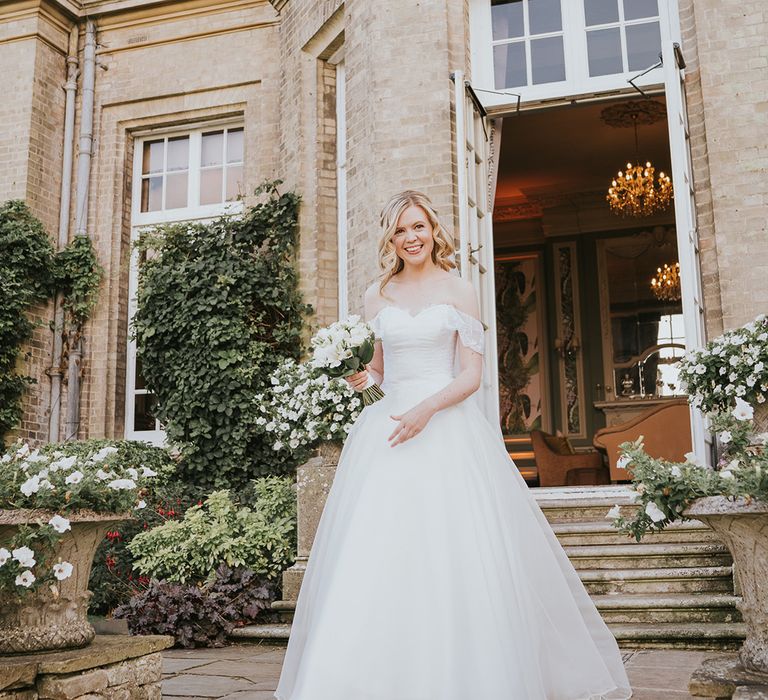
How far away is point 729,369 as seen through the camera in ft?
18.1

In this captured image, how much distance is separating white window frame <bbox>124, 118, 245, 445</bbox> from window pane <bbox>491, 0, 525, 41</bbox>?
367 cm

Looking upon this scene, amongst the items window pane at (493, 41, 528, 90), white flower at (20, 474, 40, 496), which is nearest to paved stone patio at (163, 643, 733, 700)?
white flower at (20, 474, 40, 496)

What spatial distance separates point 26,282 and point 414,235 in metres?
8.01

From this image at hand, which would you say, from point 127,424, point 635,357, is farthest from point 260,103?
point 635,357

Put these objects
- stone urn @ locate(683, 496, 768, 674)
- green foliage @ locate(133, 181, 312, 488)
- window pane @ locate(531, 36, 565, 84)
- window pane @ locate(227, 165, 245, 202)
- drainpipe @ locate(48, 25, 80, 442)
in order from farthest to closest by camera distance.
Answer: window pane @ locate(227, 165, 245, 202)
drainpipe @ locate(48, 25, 80, 442)
green foliage @ locate(133, 181, 312, 488)
window pane @ locate(531, 36, 565, 84)
stone urn @ locate(683, 496, 768, 674)

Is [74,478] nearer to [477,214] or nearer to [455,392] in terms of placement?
[455,392]

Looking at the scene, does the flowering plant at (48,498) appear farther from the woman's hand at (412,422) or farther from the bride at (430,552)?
the woman's hand at (412,422)

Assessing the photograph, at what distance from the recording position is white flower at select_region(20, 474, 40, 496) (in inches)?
123

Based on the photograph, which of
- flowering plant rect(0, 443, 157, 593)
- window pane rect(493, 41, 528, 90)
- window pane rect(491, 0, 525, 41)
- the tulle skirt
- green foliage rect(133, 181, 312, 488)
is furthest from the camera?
green foliage rect(133, 181, 312, 488)

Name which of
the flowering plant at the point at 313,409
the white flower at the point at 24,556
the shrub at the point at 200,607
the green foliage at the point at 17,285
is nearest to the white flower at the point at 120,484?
the white flower at the point at 24,556

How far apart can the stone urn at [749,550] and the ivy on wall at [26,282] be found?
860cm

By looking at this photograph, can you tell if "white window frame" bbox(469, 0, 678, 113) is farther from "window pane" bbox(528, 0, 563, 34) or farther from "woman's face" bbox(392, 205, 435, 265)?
"woman's face" bbox(392, 205, 435, 265)

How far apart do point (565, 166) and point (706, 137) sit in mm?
5542

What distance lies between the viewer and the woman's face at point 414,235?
316cm
